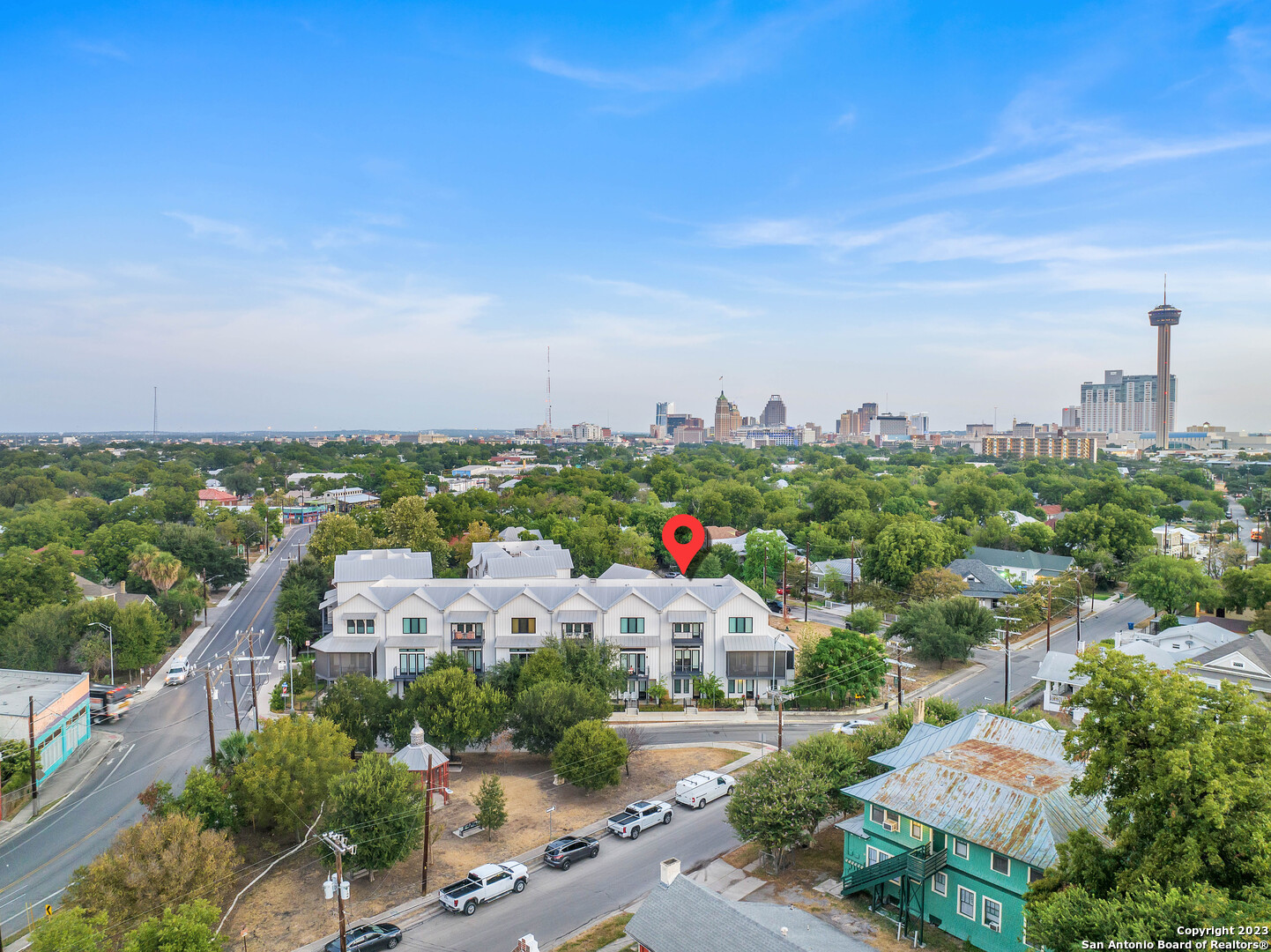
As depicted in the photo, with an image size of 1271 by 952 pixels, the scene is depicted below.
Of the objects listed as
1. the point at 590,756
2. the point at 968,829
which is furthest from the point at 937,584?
the point at 968,829

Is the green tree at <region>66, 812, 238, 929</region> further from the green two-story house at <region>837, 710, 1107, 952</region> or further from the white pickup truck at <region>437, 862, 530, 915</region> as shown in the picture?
the green two-story house at <region>837, 710, 1107, 952</region>

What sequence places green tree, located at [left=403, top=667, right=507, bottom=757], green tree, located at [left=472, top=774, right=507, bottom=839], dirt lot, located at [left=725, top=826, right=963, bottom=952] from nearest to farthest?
dirt lot, located at [left=725, top=826, right=963, bottom=952]
green tree, located at [left=472, top=774, right=507, bottom=839]
green tree, located at [left=403, top=667, right=507, bottom=757]

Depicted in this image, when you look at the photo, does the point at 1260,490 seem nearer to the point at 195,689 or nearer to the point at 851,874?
the point at 851,874

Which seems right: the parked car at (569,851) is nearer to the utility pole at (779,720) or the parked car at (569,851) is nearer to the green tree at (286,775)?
the utility pole at (779,720)

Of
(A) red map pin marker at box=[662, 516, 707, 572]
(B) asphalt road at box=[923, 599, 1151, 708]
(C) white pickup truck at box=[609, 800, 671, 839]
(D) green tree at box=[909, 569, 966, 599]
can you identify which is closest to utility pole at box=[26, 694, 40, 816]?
(C) white pickup truck at box=[609, 800, 671, 839]

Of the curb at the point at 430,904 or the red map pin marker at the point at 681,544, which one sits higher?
the red map pin marker at the point at 681,544

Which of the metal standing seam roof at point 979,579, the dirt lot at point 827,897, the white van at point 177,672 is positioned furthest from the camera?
the metal standing seam roof at point 979,579

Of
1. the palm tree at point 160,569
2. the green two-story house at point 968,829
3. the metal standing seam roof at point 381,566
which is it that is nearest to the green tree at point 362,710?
the metal standing seam roof at point 381,566

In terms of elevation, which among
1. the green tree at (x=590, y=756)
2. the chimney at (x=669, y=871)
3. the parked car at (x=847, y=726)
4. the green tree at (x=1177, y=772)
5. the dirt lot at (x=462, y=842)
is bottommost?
the dirt lot at (x=462, y=842)
